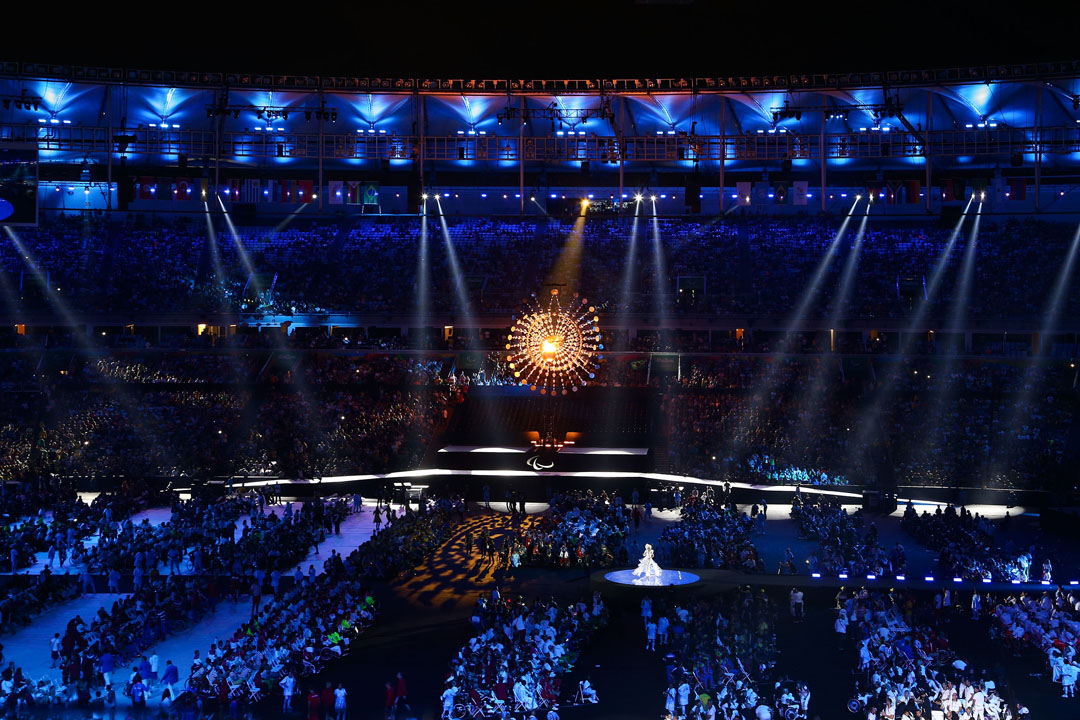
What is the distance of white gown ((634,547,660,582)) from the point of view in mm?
26703

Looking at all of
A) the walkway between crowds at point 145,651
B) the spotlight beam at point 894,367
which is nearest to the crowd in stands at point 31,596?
the walkway between crowds at point 145,651

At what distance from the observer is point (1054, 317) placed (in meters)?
46.9

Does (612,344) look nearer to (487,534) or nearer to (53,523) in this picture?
(487,534)

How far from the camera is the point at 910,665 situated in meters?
20.8

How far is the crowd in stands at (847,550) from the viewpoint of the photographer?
93.2 ft

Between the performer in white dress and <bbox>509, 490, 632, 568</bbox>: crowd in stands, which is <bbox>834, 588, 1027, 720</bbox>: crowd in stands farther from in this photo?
<bbox>509, 490, 632, 568</bbox>: crowd in stands

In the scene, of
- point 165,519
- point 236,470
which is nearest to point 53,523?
point 165,519

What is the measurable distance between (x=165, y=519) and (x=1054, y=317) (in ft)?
113

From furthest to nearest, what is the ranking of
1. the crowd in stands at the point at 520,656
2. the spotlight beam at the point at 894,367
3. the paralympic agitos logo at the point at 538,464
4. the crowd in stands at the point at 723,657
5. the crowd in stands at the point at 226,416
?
the spotlight beam at the point at 894,367, the crowd in stands at the point at 226,416, the paralympic agitos logo at the point at 538,464, the crowd in stands at the point at 520,656, the crowd in stands at the point at 723,657

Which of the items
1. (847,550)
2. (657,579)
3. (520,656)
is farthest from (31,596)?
(847,550)

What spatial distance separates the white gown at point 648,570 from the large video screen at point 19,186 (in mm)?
23006

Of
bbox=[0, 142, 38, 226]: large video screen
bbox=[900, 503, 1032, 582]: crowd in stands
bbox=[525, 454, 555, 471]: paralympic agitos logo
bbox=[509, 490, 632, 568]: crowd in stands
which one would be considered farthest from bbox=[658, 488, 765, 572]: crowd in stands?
bbox=[0, 142, 38, 226]: large video screen

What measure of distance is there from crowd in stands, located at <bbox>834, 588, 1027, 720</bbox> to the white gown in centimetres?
410

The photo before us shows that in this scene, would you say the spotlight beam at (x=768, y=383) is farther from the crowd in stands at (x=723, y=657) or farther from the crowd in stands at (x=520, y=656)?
A: the crowd in stands at (x=520, y=656)
